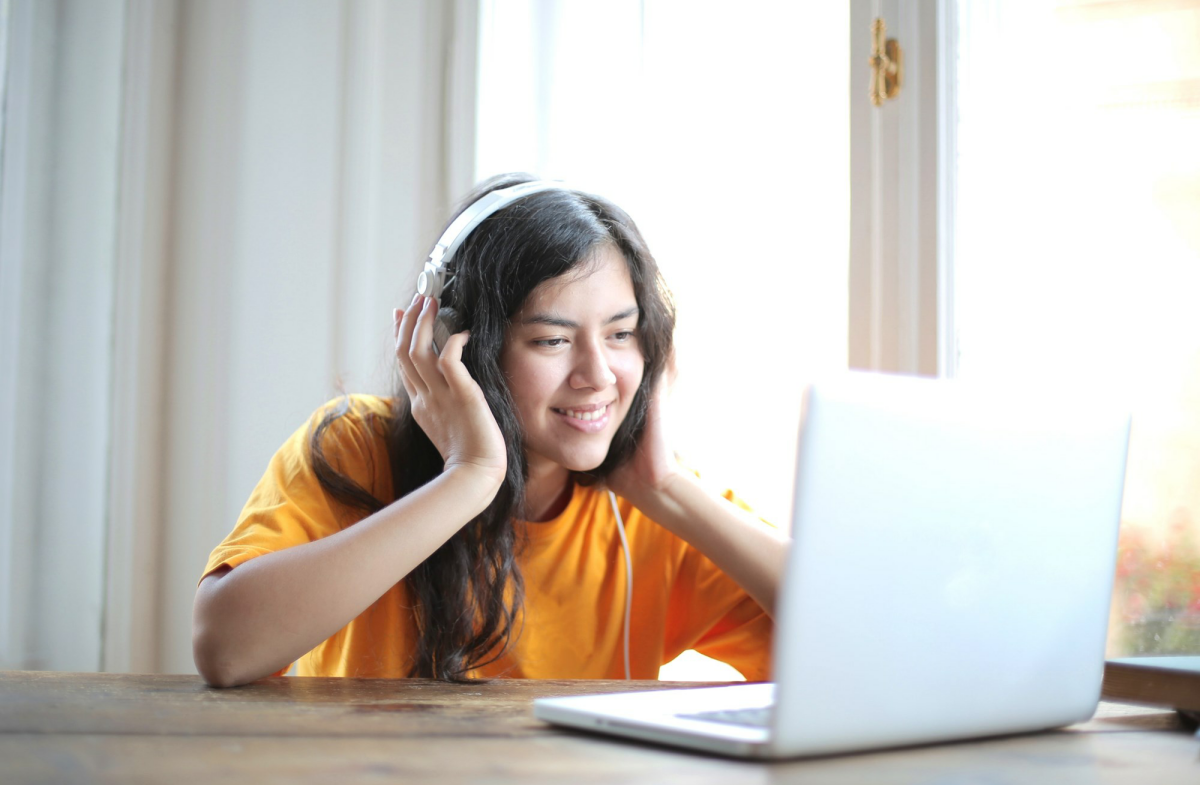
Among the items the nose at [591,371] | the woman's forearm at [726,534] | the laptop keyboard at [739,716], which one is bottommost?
the laptop keyboard at [739,716]

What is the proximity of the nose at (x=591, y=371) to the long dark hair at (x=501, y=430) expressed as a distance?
95 mm

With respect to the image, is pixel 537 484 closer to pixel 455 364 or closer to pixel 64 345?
pixel 455 364

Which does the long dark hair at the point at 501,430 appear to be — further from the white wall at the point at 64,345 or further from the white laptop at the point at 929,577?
the white wall at the point at 64,345

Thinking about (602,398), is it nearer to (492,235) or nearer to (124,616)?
(492,235)

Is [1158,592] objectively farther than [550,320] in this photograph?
Yes

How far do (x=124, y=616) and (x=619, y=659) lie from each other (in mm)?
1298

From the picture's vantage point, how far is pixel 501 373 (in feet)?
4.40

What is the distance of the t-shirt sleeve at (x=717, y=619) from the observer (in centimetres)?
139

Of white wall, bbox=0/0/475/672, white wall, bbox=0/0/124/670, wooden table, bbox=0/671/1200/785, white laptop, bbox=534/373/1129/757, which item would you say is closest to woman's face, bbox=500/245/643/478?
wooden table, bbox=0/671/1200/785

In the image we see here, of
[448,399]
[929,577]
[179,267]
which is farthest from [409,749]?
[179,267]

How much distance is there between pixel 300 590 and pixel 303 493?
0.24 metres

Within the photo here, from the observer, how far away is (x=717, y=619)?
1420 mm

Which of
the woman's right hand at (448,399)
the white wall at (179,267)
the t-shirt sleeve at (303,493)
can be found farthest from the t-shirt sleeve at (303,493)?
the white wall at (179,267)

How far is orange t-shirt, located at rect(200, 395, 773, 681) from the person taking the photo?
52.4 inches
